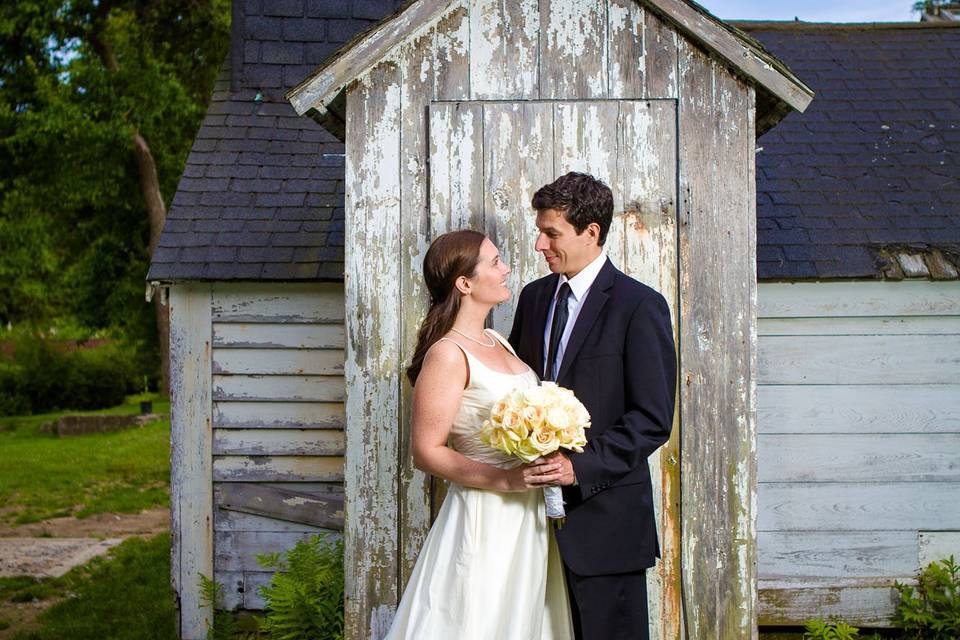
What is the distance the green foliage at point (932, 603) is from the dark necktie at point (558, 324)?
12.3 feet

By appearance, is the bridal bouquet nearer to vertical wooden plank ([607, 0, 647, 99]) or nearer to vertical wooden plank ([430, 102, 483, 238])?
A: vertical wooden plank ([430, 102, 483, 238])

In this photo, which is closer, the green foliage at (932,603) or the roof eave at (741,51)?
the roof eave at (741,51)

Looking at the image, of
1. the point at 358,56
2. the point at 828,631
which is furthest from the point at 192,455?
the point at 828,631

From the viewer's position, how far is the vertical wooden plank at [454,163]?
13.7 feet

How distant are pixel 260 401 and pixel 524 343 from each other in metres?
3.18

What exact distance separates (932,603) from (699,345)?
3.18 metres

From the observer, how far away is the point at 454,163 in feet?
13.7

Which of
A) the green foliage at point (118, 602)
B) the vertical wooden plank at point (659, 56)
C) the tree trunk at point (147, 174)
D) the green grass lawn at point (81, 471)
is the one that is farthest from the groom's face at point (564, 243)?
the tree trunk at point (147, 174)

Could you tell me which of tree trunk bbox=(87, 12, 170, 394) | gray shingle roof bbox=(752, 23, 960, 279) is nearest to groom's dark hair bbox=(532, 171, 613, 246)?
gray shingle roof bbox=(752, 23, 960, 279)

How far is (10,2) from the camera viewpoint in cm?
1794

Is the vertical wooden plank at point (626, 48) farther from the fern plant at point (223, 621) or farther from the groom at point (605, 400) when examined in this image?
the fern plant at point (223, 621)

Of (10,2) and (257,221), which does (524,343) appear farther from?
(10,2)

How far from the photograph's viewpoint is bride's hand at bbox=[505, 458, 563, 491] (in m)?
3.00

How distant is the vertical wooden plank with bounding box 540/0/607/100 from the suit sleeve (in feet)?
4.27
